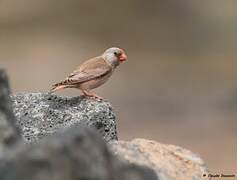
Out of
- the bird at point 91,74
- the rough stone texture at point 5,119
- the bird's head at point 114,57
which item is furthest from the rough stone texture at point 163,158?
the bird's head at point 114,57

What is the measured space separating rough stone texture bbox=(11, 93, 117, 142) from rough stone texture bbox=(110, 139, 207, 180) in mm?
597

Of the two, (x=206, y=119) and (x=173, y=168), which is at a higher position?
(x=206, y=119)

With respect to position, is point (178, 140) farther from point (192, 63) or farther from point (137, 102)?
point (192, 63)

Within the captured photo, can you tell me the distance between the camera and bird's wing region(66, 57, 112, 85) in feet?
13.1

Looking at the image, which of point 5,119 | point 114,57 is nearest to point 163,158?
point 5,119

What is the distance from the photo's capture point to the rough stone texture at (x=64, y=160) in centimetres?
165

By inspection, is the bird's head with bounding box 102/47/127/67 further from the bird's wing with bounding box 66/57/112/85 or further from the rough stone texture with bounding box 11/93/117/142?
the rough stone texture with bounding box 11/93/117/142

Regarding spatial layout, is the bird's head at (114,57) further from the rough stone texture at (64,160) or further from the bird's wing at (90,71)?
the rough stone texture at (64,160)

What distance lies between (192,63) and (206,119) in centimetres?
271

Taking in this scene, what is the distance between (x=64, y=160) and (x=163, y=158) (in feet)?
2.36

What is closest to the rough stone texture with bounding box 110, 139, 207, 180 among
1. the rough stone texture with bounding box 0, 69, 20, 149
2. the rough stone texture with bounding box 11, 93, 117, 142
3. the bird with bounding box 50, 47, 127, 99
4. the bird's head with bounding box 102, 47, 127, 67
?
the rough stone texture with bounding box 0, 69, 20, 149

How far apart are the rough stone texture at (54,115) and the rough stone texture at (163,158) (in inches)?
23.5

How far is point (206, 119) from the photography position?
11.1 m

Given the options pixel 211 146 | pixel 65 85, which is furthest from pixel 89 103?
pixel 211 146
